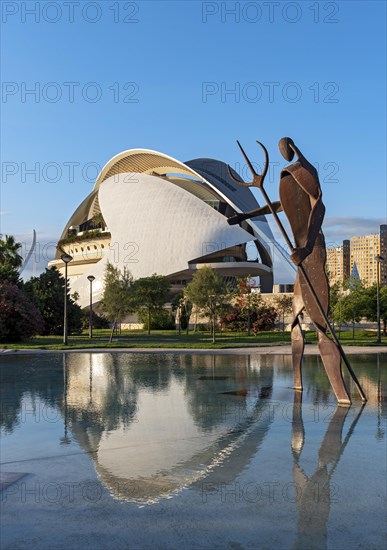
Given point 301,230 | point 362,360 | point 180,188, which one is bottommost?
point 362,360

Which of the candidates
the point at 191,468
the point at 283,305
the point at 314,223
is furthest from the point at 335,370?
the point at 283,305

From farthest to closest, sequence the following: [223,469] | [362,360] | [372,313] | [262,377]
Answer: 1. [372,313]
2. [362,360]
3. [262,377]
4. [223,469]

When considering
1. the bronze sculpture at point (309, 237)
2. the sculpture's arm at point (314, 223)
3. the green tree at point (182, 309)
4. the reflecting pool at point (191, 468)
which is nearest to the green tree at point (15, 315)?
the green tree at point (182, 309)

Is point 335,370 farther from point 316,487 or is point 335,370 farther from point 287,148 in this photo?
point 316,487

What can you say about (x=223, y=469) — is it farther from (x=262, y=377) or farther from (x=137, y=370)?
(x=137, y=370)

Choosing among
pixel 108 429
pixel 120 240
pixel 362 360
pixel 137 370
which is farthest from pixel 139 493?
pixel 120 240

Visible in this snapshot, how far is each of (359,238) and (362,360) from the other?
441ft

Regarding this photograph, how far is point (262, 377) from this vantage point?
517 inches

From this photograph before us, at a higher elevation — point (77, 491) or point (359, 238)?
point (359, 238)

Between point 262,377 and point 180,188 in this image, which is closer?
point 262,377

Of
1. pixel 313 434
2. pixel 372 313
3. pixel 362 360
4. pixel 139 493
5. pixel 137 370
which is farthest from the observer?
pixel 372 313

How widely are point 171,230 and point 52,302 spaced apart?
73.8ft

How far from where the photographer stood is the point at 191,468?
5570 millimetres

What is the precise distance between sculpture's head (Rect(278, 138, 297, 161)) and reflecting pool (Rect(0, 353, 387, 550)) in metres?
3.91
